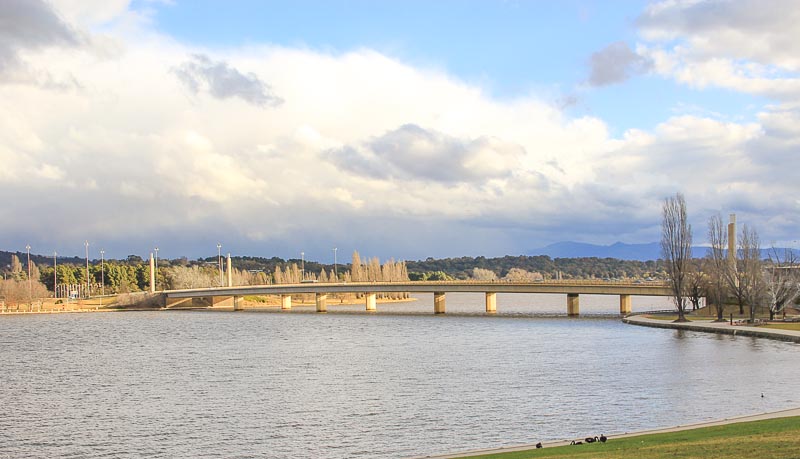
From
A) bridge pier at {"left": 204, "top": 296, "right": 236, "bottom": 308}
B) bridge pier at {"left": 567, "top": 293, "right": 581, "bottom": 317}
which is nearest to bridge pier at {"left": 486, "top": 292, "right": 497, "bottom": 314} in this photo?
bridge pier at {"left": 567, "top": 293, "right": 581, "bottom": 317}

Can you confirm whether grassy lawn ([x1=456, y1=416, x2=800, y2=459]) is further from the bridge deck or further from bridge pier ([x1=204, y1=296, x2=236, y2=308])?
bridge pier ([x1=204, y1=296, x2=236, y2=308])

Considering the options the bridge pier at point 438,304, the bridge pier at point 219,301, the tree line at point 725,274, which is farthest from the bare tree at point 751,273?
the bridge pier at point 219,301

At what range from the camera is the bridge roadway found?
407ft

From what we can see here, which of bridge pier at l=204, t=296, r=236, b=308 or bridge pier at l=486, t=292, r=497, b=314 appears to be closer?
bridge pier at l=486, t=292, r=497, b=314

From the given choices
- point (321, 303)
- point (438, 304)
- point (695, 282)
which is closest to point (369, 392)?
point (695, 282)

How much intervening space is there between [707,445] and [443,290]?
404 ft

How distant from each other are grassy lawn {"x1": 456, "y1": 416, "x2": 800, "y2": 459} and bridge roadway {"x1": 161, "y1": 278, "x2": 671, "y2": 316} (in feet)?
293

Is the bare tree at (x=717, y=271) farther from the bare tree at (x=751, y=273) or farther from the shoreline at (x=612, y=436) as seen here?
the shoreline at (x=612, y=436)

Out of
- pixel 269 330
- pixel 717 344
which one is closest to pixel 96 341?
pixel 269 330

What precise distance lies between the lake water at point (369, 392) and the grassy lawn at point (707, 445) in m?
5.60

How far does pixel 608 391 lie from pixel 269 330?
69715 millimetres

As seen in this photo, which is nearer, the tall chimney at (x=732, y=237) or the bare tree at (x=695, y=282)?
the bare tree at (x=695, y=282)

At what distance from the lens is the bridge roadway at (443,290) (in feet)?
407

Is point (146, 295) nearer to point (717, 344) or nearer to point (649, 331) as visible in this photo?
point (649, 331)
